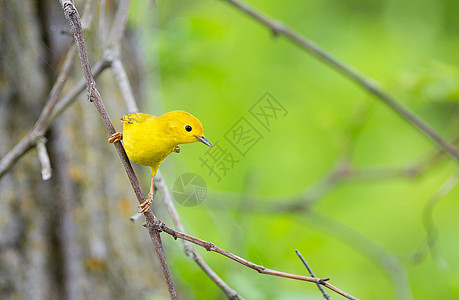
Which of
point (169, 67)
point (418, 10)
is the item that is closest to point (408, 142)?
point (418, 10)

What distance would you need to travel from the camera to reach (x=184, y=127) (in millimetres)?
427

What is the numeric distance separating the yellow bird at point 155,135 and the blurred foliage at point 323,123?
79 cm

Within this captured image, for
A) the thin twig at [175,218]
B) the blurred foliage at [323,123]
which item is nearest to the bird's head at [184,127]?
the thin twig at [175,218]

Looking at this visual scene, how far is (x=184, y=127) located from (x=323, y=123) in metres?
1.37

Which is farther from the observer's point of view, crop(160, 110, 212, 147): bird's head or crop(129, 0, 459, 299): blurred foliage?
crop(129, 0, 459, 299): blurred foliage

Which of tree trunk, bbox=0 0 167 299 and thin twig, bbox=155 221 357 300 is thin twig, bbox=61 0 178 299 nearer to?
Answer: thin twig, bbox=155 221 357 300

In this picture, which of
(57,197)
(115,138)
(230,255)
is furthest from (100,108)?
(57,197)

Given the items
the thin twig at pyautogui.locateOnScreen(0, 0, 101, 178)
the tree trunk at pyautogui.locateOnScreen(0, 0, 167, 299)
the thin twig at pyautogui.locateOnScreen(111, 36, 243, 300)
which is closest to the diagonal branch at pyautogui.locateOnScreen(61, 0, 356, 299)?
the thin twig at pyautogui.locateOnScreen(111, 36, 243, 300)

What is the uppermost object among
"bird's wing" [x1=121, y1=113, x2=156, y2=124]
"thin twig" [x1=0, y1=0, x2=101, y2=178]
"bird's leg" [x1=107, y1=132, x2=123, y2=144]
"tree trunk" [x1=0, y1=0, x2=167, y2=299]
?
"tree trunk" [x1=0, y1=0, x2=167, y2=299]

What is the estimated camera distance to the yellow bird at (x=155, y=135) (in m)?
0.43

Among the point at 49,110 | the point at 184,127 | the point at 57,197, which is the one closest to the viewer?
the point at 184,127

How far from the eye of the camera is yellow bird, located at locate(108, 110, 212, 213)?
0.43 m

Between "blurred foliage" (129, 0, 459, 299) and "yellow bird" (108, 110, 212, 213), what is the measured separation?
79cm

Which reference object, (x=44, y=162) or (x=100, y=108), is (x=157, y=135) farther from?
(x=44, y=162)
